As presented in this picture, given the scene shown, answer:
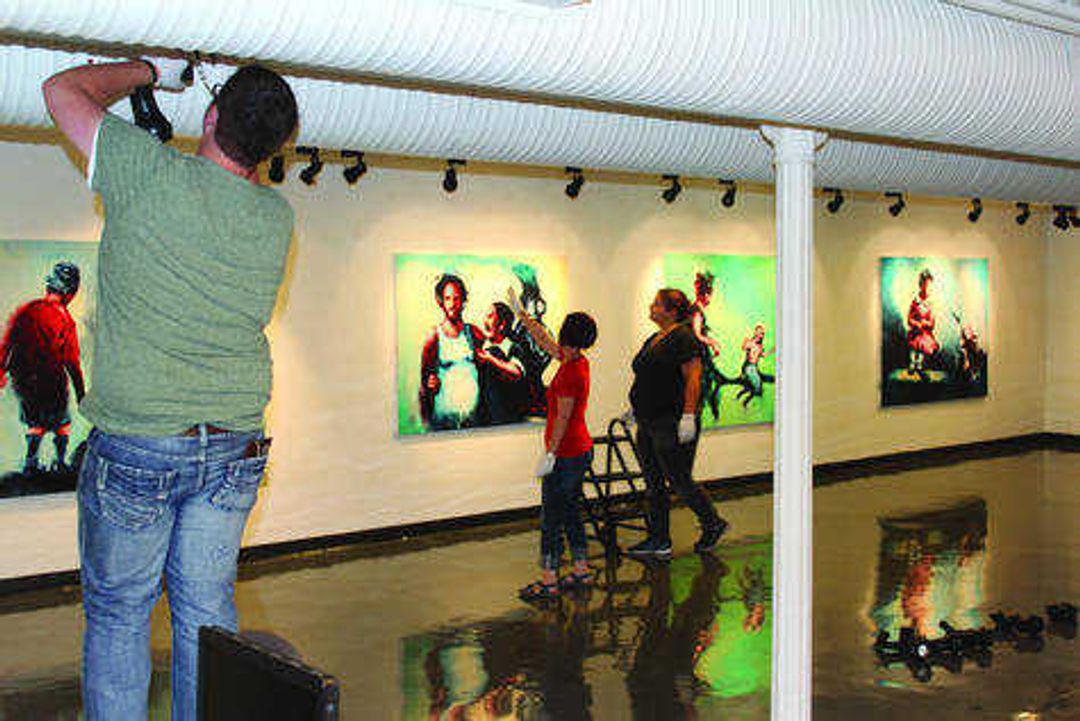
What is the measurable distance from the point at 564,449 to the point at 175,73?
4.02m

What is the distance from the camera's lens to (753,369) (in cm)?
1202

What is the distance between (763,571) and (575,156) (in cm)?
344

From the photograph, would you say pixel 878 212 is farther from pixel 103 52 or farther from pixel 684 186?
pixel 103 52

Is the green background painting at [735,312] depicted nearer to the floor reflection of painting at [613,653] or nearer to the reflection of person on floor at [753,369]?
the reflection of person on floor at [753,369]

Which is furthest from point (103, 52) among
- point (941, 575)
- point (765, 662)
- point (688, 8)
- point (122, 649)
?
point (941, 575)

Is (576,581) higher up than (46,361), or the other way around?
(46,361)

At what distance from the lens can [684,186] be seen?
444 inches

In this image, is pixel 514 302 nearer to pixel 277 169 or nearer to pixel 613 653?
pixel 277 169

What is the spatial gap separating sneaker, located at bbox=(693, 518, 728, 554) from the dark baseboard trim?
1.64m

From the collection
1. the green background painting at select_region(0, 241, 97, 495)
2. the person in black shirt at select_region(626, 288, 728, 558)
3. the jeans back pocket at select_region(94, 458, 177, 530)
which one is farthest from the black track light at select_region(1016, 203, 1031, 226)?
the jeans back pocket at select_region(94, 458, 177, 530)

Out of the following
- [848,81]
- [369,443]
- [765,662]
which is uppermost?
[848,81]

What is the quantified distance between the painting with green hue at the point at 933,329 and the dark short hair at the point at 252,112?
11553 millimetres

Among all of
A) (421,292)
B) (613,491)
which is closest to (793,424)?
(421,292)

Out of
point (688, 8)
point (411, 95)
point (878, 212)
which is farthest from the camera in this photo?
point (878, 212)
